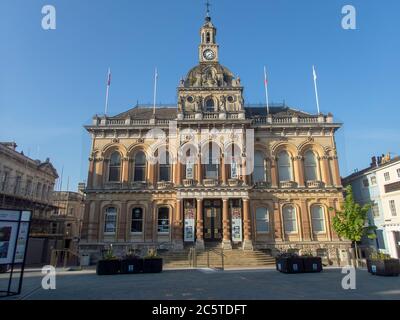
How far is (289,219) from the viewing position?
27.1m

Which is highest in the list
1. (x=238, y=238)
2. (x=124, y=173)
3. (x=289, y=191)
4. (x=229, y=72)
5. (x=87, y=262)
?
(x=229, y=72)

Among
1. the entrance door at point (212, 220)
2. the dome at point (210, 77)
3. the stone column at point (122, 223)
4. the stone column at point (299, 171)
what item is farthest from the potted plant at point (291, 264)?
the dome at point (210, 77)

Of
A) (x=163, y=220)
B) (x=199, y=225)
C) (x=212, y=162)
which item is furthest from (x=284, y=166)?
(x=163, y=220)

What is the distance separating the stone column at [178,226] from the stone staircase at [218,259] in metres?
0.89

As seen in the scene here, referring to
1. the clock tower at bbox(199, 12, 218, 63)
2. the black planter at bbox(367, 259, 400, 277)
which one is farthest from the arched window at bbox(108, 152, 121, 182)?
the black planter at bbox(367, 259, 400, 277)

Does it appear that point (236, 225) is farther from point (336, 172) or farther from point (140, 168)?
point (336, 172)

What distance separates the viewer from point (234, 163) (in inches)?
1075

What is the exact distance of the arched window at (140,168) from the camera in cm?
2834

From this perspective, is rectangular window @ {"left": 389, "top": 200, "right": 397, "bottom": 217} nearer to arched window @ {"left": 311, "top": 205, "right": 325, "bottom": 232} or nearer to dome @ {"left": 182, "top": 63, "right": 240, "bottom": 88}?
arched window @ {"left": 311, "top": 205, "right": 325, "bottom": 232}

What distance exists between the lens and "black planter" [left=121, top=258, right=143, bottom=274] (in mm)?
17172

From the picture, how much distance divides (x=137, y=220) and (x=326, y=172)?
62.2ft
